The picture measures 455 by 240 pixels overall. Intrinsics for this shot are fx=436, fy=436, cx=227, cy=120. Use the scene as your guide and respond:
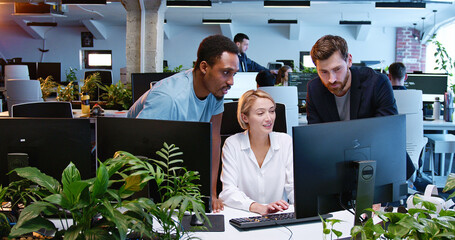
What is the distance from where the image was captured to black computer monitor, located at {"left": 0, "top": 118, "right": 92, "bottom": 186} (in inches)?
64.7

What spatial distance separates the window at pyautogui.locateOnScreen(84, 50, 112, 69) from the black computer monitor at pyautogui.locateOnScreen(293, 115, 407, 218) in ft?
45.5

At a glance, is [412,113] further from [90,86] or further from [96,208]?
[90,86]

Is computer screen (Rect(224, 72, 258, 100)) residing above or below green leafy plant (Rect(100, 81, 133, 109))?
above

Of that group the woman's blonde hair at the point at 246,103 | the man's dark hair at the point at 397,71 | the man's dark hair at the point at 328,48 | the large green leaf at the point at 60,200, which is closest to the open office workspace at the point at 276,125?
the large green leaf at the point at 60,200

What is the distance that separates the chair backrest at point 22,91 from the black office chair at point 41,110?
2.42 meters

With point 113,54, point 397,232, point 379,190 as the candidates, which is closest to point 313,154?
point 379,190

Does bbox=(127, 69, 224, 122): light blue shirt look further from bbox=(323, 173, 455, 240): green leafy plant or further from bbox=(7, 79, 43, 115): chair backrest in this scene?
bbox=(7, 79, 43, 115): chair backrest

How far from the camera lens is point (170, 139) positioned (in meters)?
1.55

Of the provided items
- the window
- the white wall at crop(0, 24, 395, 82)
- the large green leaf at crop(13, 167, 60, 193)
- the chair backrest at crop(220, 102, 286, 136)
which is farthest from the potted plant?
the window

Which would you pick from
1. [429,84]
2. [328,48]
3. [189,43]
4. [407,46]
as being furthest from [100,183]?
[407,46]

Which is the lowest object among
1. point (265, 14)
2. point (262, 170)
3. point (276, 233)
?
point (276, 233)

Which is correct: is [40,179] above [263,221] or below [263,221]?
above

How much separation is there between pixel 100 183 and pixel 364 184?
36.9 inches

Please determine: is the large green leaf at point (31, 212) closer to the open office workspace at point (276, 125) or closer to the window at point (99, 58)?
the open office workspace at point (276, 125)
